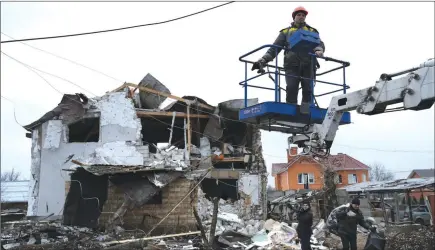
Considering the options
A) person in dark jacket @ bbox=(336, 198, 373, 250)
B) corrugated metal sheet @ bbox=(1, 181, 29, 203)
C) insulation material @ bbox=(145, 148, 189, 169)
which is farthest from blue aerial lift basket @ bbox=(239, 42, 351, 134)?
corrugated metal sheet @ bbox=(1, 181, 29, 203)

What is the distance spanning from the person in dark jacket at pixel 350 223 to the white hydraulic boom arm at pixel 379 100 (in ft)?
9.13

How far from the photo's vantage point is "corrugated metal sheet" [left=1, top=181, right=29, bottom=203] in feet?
96.2

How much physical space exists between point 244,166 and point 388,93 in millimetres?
12935

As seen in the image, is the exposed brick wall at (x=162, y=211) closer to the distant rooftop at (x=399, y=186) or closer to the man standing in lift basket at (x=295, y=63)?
the man standing in lift basket at (x=295, y=63)

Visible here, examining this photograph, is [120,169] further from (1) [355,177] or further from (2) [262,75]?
(1) [355,177]

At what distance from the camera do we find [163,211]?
15.9 metres

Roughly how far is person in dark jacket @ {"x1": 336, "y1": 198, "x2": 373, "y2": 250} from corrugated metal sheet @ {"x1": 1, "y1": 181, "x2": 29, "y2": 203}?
25.9 m

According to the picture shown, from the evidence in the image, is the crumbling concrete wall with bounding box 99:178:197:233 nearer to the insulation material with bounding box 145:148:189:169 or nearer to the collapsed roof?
the insulation material with bounding box 145:148:189:169

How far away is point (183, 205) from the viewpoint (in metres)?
16.1

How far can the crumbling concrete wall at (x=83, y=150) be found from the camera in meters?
16.0

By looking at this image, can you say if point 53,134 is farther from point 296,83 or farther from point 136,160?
point 296,83

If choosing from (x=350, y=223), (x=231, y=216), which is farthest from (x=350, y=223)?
(x=231, y=216)

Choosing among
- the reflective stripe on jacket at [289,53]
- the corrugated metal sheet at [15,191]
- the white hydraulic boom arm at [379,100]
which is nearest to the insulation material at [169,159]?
the reflective stripe on jacket at [289,53]

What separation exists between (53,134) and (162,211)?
17.6ft
